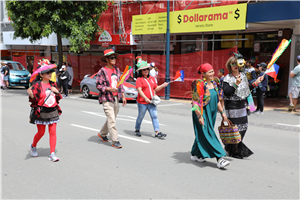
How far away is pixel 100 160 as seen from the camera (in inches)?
227

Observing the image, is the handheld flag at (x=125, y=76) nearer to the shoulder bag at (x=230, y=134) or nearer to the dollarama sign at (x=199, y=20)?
the shoulder bag at (x=230, y=134)

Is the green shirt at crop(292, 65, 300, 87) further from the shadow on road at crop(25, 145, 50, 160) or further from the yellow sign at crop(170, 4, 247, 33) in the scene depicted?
the shadow on road at crop(25, 145, 50, 160)

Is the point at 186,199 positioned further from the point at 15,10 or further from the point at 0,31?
the point at 0,31

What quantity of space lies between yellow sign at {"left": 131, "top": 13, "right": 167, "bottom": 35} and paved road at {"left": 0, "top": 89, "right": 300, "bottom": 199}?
850cm

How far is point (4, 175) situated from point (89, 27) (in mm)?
13256

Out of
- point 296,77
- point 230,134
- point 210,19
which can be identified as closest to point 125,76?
point 230,134

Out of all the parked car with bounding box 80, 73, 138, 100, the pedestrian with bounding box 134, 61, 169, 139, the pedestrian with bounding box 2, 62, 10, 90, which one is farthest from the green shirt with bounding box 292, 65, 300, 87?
the pedestrian with bounding box 2, 62, 10, 90

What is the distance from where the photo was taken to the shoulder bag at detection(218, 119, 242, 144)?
17.9 ft

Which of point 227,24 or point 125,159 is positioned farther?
point 227,24

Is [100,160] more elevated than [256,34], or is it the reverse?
[256,34]

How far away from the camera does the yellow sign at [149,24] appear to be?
15.9 m

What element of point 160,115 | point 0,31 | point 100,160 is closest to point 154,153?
point 100,160

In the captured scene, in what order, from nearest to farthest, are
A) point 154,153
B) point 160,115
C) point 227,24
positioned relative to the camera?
1. point 154,153
2. point 160,115
3. point 227,24

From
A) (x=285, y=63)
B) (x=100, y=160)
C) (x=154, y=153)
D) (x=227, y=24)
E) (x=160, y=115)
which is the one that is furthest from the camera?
(x=285, y=63)
